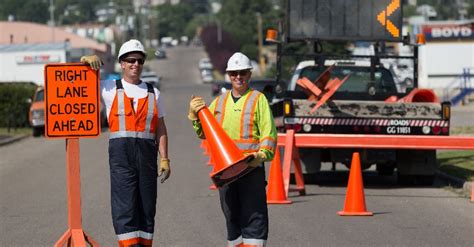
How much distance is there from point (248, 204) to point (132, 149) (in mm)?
1046

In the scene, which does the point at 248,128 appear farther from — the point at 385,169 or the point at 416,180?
the point at 385,169

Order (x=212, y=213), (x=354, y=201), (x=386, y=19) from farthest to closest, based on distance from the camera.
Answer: (x=386, y=19), (x=212, y=213), (x=354, y=201)

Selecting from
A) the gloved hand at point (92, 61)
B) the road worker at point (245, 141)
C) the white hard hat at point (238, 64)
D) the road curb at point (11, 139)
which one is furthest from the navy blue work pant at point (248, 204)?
the road curb at point (11, 139)

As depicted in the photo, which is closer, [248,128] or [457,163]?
[248,128]

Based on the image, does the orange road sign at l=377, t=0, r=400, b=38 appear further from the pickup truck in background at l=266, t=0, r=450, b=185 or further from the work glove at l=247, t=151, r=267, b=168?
the work glove at l=247, t=151, r=267, b=168

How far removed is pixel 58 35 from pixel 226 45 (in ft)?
88.1

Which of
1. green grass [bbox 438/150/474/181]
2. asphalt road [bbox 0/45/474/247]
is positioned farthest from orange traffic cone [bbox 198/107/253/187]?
green grass [bbox 438/150/474/181]

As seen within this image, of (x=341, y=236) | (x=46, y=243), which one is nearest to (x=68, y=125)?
(x=46, y=243)

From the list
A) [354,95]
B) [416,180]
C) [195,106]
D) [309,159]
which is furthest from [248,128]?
[354,95]

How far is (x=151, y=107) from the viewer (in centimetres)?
927

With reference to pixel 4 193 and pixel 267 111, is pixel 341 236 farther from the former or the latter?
pixel 4 193

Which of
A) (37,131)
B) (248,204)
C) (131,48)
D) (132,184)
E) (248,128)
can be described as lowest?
(37,131)

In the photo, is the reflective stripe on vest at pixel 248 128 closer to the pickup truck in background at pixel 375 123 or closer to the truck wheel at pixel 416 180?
the pickup truck in background at pixel 375 123

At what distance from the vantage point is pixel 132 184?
912cm
